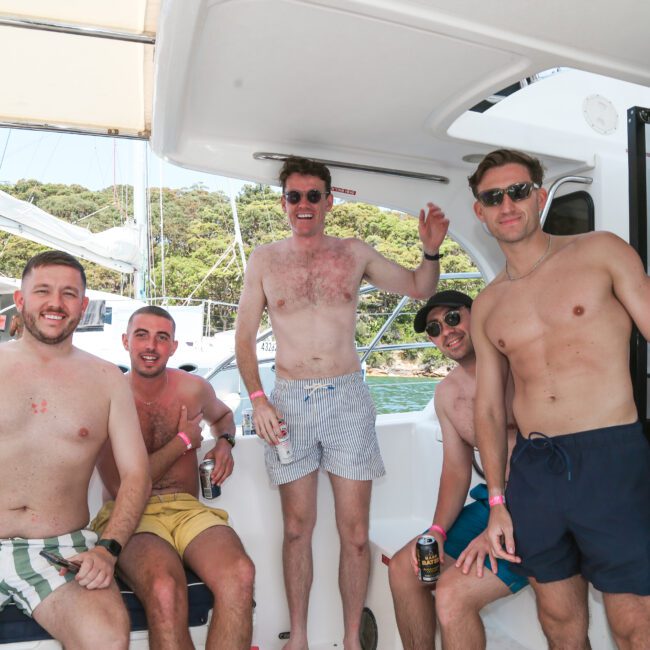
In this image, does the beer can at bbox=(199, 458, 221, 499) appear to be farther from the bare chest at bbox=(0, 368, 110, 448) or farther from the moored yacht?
the bare chest at bbox=(0, 368, 110, 448)

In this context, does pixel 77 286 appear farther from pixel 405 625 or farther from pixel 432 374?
pixel 432 374

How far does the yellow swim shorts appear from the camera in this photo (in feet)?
8.95

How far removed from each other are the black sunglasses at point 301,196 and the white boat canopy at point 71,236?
6.87 meters

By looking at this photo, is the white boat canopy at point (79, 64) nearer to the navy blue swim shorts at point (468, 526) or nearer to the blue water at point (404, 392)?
the navy blue swim shorts at point (468, 526)

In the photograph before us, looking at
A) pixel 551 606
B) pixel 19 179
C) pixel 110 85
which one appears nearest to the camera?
pixel 551 606

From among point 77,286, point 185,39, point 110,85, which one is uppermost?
point 110,85

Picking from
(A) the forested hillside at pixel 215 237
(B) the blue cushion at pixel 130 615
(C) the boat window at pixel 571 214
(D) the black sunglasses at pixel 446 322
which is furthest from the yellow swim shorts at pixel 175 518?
(A) the forested hillside at pixel 215 237

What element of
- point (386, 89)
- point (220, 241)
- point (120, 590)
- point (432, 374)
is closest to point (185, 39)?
point (386, 89)

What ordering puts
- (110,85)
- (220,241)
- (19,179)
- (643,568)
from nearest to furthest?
(643,568)
(110,85)
(220,241)
(19,179)

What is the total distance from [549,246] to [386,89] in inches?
33.5

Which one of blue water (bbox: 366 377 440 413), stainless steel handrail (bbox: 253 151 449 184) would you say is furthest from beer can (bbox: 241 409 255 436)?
blue water (bbox: 366 377 440 413)

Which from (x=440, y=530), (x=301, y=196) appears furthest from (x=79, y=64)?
(x=440, y=530)

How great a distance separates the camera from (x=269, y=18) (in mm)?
2039

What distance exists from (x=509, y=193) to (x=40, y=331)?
1.71m
